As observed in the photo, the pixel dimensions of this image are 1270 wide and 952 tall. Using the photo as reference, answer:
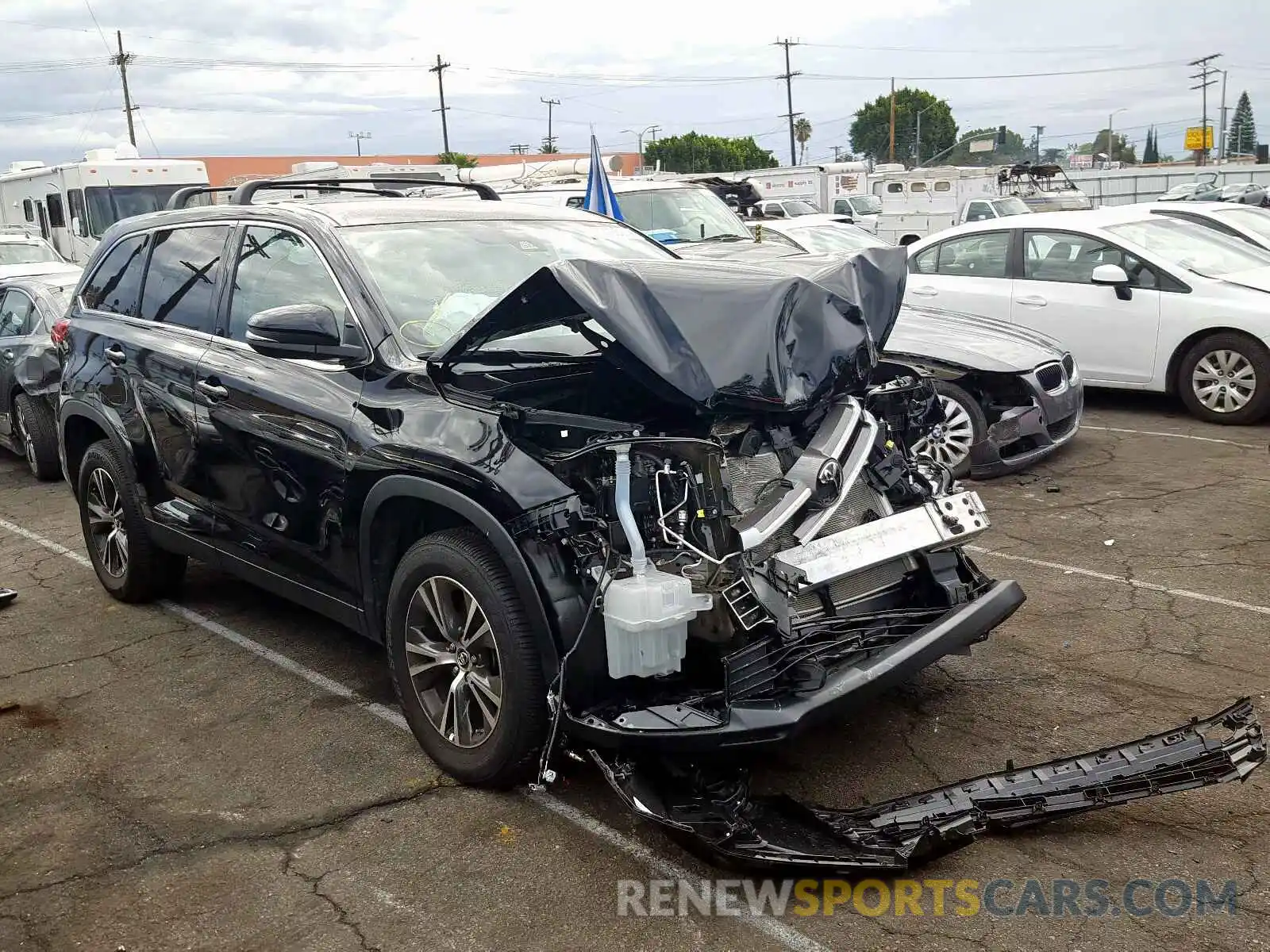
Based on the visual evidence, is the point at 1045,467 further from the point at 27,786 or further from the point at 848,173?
the point at 848,173

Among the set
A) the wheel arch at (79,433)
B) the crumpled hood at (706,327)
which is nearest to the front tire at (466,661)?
the crumpled hood at (706,327)

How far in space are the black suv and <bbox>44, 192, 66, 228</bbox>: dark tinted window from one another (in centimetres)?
1816

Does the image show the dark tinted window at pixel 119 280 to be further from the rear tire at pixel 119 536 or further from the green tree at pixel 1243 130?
the green tree at pixel 1243 130

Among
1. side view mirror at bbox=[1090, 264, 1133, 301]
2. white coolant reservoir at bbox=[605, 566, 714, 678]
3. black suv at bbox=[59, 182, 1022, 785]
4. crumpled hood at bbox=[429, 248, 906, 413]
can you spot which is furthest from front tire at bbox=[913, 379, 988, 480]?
white coolant reservoir at bbox=[605, 566, 714, 678]

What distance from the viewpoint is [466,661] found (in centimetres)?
380

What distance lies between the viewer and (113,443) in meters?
5.68

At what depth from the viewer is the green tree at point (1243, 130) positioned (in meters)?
125

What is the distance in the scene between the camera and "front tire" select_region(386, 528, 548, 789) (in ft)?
11.7

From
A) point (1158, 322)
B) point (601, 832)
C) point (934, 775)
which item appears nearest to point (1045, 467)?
point (1158, 322)

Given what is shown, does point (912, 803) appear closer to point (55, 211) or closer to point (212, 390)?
point (212, 390)

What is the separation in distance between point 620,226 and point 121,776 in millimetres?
3251

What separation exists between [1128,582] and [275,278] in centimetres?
425

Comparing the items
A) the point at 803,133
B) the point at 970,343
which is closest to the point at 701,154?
the point at 803,133

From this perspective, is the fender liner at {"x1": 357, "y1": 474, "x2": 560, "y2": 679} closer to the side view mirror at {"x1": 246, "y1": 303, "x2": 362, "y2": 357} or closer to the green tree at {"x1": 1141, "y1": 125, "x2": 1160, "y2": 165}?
the side view mirror at {"x1": 246, "y1": 303, "x2": 362, "y2": 357}
